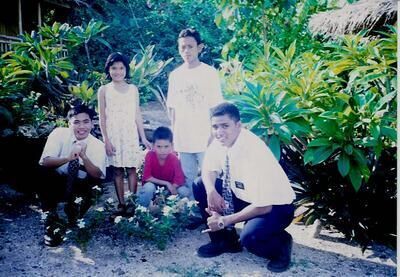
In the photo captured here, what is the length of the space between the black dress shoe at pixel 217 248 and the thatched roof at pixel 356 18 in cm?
295

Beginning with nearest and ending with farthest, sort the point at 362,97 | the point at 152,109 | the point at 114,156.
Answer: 1. the point at 362,97
2. the point at 114,156
3. the point at 152,109

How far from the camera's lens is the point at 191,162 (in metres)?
3.62

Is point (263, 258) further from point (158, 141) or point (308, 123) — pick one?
point (158, 141)

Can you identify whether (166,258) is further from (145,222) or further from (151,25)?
(151,25)

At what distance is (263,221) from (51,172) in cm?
164

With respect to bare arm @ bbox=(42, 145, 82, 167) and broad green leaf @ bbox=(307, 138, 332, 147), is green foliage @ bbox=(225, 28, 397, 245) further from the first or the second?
bare arm @ bbox=(42, 145, 82, 167)

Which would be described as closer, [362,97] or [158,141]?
[362,97]

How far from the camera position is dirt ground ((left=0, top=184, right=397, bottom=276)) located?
8.68 ft

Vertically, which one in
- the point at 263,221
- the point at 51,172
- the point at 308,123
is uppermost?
the point at 308,123

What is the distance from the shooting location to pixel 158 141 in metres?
3.48

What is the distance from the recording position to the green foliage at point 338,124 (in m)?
2.72

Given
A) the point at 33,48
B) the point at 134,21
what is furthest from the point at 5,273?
the point at 134,21

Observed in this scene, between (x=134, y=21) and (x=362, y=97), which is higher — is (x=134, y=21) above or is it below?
above

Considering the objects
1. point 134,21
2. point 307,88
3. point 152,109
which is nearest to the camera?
point 307,88
